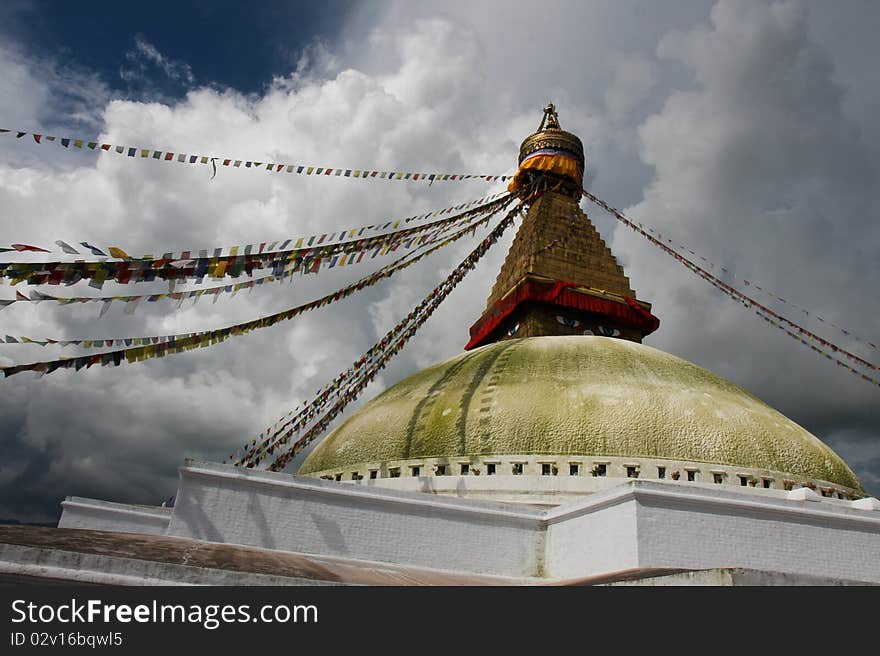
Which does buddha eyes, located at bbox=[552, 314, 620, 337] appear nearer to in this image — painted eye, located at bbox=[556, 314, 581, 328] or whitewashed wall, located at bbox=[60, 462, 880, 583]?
painted eye, located at bbox=[556, 314, 581, 328]

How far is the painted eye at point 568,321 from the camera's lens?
60.6 ft

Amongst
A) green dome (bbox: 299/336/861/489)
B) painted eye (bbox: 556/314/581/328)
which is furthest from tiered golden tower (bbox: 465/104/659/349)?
green dome (bbox: 299/336/861/489)

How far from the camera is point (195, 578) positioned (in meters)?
6.24

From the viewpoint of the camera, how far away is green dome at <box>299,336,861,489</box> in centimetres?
1223

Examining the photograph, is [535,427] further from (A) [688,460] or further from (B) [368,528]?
(B) [368,528]

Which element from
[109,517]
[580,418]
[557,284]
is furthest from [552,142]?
[109,517]

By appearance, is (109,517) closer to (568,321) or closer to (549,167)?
(568,321)

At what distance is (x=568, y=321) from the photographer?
1858 centimetres

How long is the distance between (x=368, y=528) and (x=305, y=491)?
1.18 m

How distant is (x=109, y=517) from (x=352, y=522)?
6293mm

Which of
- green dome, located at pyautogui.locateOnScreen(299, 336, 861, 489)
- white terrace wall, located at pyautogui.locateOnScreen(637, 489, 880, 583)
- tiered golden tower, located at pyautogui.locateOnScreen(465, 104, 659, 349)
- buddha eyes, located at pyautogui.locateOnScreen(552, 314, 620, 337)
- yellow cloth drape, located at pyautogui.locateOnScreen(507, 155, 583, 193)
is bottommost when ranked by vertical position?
white terrace wall, located at pyautogui.locateOnScreen(637, 489, 880, 583)

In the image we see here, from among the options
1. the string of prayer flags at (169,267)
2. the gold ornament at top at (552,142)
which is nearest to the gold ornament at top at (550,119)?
the gold ornament at top at (552,142)

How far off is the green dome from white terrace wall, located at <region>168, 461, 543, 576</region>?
149 centimetres
